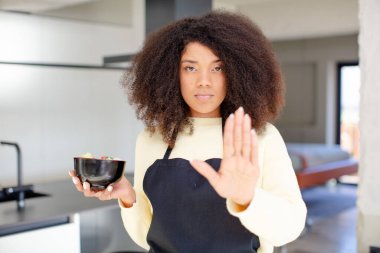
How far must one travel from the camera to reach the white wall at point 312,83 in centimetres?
665

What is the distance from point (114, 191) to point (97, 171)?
0.23ft

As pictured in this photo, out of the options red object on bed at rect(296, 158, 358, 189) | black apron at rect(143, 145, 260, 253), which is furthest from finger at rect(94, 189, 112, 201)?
red object on bed at rect(296, 158, 358, 189)

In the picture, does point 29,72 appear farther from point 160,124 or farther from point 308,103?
point 308,103

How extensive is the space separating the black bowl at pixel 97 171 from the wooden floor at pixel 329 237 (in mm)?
2441

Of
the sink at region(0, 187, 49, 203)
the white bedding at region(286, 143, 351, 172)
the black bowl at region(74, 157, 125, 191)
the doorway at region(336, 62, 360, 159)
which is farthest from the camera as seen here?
the doorway at region(336, 62, 360, 159)

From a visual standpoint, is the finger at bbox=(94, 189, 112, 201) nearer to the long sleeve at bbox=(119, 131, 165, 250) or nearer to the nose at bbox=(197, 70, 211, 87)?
the long sleeve at bbox=(119, 131, 165, 250)

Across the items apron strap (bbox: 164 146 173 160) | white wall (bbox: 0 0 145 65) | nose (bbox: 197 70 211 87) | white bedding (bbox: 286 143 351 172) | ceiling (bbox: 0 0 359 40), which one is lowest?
white bedding (bbox: 286 143 351 172)

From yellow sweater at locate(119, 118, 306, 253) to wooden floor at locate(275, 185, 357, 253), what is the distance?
2292 mm

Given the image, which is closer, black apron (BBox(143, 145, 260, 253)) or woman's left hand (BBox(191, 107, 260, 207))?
woman's left hand (BBox(191, 107, 260, 207))

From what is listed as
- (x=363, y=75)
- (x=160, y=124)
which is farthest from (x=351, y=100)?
(x=160, y=124)

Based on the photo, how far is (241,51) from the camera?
105 cm

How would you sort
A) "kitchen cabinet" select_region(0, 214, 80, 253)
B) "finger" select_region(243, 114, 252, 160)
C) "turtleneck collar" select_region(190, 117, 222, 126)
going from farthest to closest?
1. "kitchen cabinet" select_region(0, 214, 80, 253)
2. "turtleneck collar" select_region(190, 117, 222, 126)
3. "finger" select_region(243, 114, 252, 160)

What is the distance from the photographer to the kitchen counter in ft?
6.69

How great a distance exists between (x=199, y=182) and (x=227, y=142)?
0.30m
